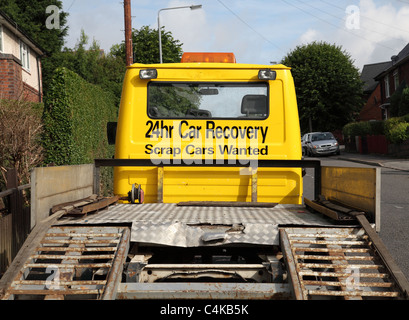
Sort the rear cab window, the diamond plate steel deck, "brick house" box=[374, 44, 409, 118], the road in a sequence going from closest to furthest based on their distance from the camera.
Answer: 1. the diamond plate steel deck
2. the rear cab window
3. the road
4. "brick house" box=[374, 44, 409, 118]

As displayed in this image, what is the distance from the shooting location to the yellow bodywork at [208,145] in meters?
5.11

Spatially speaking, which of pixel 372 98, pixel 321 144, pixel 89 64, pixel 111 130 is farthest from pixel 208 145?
pixel 372 98

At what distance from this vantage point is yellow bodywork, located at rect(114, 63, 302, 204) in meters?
5.11

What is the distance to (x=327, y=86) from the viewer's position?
169 ft

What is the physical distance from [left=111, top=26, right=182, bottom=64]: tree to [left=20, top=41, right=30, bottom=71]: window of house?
664cm

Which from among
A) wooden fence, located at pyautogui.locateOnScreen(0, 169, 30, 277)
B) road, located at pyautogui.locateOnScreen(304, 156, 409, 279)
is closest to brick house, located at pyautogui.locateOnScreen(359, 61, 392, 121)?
road, located at pyautogui.locateOnScreen(304, 156, 409, 279)

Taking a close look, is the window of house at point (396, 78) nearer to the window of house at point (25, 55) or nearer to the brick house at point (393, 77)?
the brick house at point (393, 77)

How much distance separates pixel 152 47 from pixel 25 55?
25.9 ft

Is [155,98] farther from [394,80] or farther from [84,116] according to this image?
[394,80]

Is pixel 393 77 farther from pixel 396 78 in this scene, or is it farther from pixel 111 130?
pixel 111 130

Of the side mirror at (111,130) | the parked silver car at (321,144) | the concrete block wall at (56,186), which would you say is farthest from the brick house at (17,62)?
the parked silver car at (321,144)

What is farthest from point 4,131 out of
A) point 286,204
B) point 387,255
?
point 387,255

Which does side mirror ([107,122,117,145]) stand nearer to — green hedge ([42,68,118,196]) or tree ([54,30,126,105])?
green hedge ([42,68,118,196])
